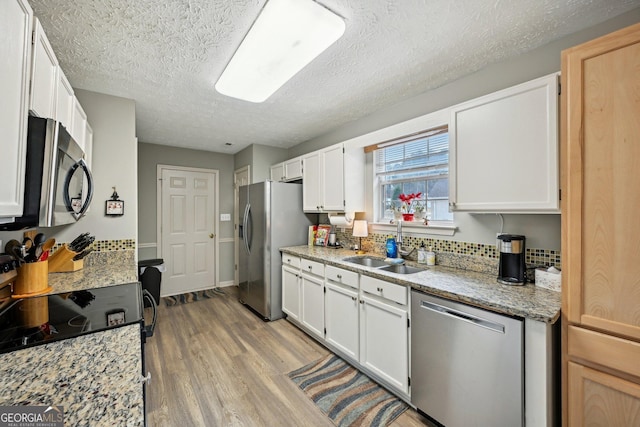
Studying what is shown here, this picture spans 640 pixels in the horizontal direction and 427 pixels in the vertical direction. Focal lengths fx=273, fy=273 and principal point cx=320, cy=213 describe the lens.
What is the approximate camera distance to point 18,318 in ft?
3.89

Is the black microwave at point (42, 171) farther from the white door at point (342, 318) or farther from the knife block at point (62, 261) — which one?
the white door at point (342, 318)

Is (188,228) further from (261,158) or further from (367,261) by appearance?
(367,261)

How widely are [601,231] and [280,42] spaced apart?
1826mm

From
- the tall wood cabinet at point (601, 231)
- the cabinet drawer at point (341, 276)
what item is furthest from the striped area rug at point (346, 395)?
the tall wood cabinet at point (601, 231)

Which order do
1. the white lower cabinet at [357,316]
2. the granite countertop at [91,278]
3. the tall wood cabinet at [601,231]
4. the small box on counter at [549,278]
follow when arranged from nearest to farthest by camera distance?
the tall wood cabinet at [601,231], the small box on counter at [549,278], the granite countertop at [91,278], the white lower cabinet at [357,316]

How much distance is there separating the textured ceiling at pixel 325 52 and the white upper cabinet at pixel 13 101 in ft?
2.12

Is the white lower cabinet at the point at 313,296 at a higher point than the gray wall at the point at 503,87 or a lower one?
lower

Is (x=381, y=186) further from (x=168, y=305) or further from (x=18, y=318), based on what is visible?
(x=168, y=305)

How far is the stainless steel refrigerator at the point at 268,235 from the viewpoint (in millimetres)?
3320

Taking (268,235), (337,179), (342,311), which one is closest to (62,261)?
(268,235)

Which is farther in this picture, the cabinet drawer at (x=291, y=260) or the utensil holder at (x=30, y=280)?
the cabinet drawer at (x=291, y=260)

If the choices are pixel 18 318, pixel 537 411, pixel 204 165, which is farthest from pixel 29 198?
pixel 204 165

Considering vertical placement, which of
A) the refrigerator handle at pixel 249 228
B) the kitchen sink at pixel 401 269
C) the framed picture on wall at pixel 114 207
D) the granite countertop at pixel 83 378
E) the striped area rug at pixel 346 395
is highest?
the framed picture on wall at pixel 114 207

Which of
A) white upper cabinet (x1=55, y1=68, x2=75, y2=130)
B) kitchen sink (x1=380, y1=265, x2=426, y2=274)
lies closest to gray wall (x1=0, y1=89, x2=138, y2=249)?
white upper cabinet (x1=55, y1=68, x2=75, y2=130)
